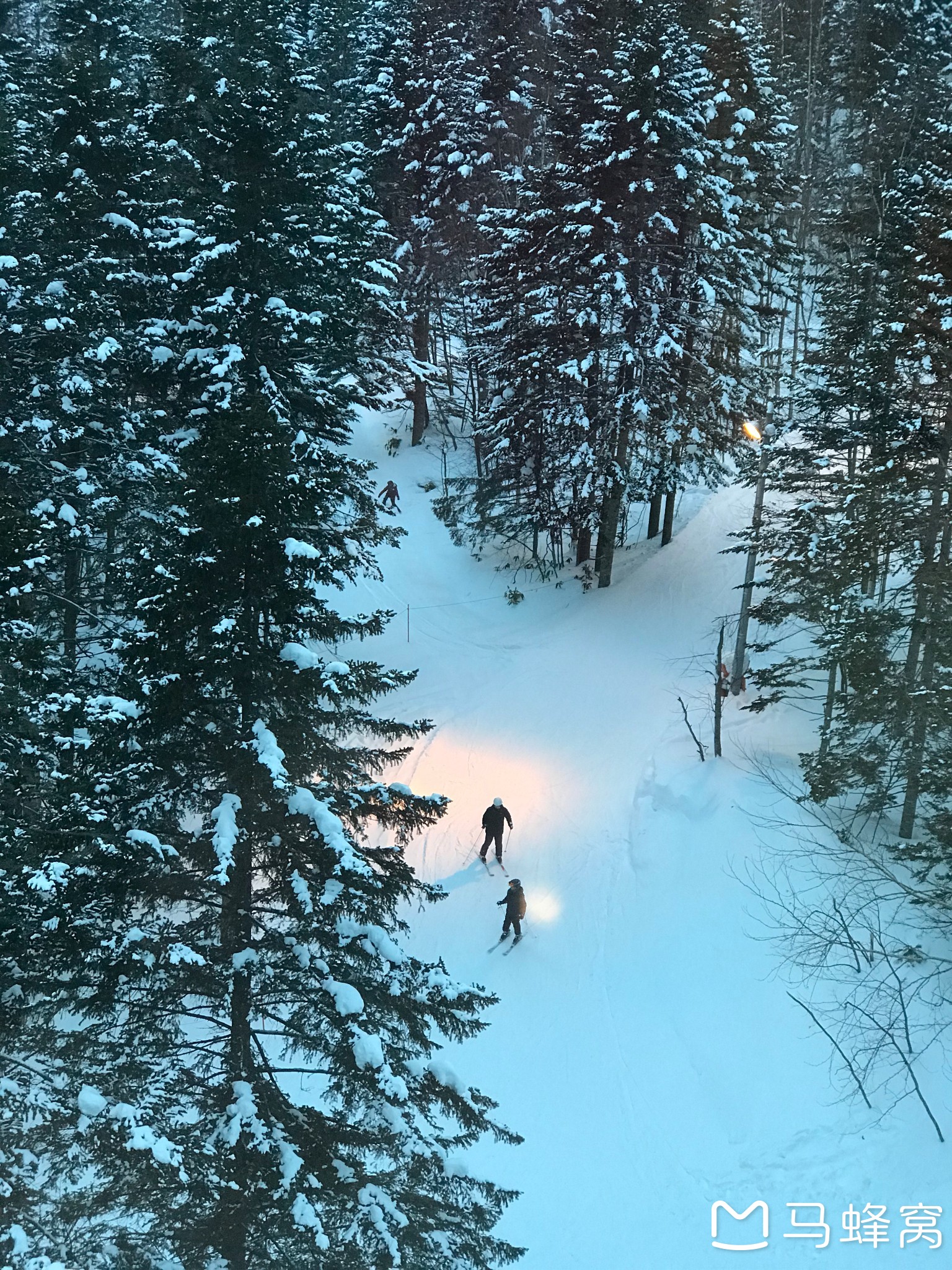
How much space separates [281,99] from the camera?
1603 cm

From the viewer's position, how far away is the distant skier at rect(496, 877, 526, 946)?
14531mm

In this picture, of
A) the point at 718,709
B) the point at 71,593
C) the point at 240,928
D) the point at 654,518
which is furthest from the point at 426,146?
the point at 240,928

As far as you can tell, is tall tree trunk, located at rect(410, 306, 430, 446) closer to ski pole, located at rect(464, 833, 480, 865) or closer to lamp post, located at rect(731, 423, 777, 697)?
lamp post, located at rect(731, 423, 777, 697)

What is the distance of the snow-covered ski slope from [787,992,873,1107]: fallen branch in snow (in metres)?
0.17

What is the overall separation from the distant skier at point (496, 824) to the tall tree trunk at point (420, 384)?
2157 centimetres

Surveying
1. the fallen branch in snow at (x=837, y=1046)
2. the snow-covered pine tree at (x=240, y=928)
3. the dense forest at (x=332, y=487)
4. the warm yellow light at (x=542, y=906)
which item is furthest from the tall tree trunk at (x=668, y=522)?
the snow-covered pine tree at (x=240, y=928)

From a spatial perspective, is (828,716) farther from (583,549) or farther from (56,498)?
(56,498)

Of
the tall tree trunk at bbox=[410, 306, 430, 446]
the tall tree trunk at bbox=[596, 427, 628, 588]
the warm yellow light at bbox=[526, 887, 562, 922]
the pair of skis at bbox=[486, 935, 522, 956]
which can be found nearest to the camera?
the pair of skis at bbox=[486, 935, 522, 956]

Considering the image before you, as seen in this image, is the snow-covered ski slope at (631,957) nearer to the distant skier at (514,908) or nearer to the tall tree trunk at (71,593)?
the distant skier at (514,908)

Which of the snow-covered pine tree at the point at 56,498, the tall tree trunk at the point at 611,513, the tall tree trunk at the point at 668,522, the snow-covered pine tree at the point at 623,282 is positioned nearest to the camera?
the snow-covered pine tree at the point at 56,498

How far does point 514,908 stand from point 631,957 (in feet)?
6.58

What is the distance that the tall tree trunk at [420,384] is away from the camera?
112ft

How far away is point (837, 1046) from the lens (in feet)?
38.9

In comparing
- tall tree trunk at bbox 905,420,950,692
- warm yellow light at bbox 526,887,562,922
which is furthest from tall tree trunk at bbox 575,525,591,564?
warm yellow light at bbox 526,887,562,922
